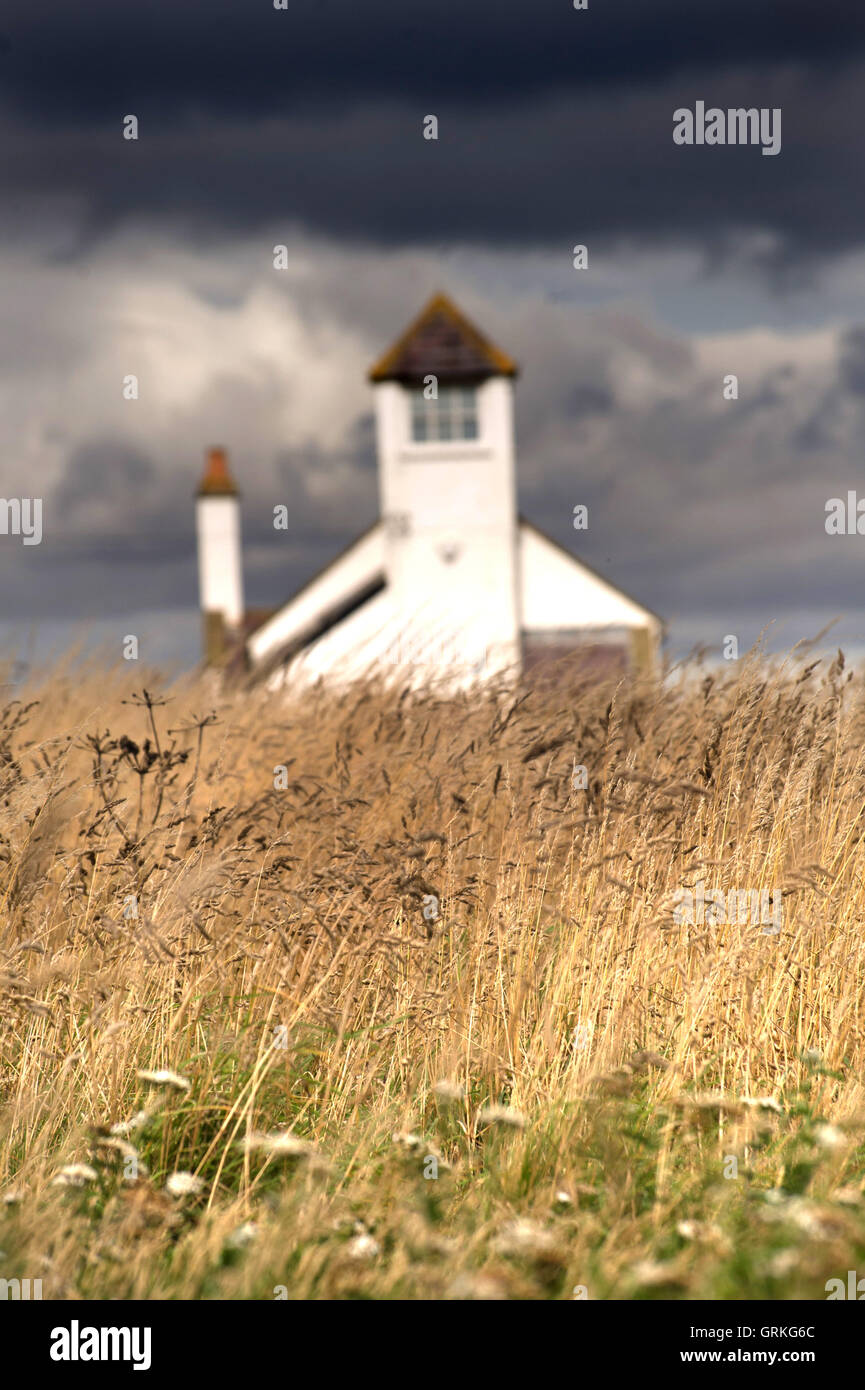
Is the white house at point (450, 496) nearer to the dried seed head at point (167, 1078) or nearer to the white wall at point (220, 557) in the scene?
the white wall at point (220, 557)

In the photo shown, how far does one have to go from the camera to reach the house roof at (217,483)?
3186cm

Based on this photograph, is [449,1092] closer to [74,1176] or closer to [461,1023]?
[461,1023]

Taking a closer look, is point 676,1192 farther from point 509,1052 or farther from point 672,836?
point 672,836

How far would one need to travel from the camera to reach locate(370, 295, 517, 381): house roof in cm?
2511

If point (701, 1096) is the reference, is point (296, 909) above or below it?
above

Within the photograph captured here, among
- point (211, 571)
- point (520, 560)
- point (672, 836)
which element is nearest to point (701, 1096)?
point (672, 836)

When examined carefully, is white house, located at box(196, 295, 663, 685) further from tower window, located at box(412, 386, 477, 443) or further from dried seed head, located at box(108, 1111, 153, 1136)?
dried seed head, located at box(108, 1111, 153, 1136)

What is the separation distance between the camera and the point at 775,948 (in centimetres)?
407

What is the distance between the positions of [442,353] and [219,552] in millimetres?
8887

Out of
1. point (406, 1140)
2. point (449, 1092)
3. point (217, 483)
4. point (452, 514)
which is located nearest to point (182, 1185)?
point (406, 1140)

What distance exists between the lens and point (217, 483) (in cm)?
3197

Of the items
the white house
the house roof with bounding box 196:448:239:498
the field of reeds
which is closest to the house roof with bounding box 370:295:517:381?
the white house
